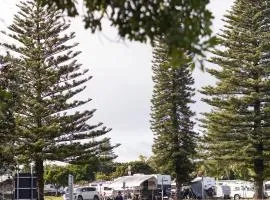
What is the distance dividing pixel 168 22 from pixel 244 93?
3496cm

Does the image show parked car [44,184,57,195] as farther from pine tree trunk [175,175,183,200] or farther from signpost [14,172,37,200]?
signpost [14,172,37,200]

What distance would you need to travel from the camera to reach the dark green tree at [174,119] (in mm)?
47469

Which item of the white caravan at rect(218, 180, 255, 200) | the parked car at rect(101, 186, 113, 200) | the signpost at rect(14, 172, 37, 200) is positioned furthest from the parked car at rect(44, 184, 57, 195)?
the signpost at rect(14, 172, 37, 200)

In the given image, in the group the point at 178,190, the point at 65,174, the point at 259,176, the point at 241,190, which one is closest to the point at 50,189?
the point at 65,174

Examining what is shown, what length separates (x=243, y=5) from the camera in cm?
3903

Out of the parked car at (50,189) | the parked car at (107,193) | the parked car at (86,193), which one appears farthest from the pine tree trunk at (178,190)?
the parked car at (50,189)

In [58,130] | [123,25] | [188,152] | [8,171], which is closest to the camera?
[123,25]

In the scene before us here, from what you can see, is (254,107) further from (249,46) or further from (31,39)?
(31,39)

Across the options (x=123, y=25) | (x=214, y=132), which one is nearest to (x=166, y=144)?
(x=214, y=132)

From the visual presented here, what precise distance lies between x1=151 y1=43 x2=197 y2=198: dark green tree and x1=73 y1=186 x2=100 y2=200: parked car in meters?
5.86

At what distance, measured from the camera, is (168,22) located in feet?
13.0

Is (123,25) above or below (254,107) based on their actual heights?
below

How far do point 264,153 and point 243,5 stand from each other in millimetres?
9563

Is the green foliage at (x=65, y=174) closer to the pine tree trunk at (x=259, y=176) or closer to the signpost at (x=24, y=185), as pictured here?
the pine tree trunk at (x=259, y=176)
